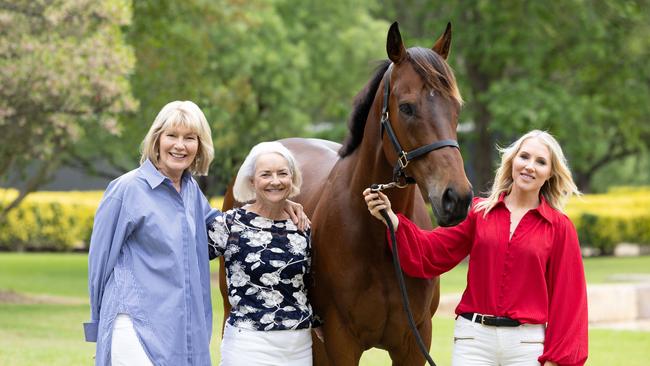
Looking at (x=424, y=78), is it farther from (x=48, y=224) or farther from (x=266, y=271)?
(x=48, y=224)

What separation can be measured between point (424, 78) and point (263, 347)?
136cm

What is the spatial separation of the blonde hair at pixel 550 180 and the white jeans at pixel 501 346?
1.72ft

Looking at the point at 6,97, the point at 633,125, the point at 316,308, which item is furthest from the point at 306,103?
the point at 316,308

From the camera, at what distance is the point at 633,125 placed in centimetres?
2123

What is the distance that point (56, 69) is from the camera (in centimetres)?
1118

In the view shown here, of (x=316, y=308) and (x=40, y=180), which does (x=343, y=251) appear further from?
(x=40, y=180)

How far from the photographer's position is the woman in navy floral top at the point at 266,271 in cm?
412

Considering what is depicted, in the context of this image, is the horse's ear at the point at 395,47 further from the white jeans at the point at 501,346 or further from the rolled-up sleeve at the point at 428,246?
the white jeans at the point at 501,346

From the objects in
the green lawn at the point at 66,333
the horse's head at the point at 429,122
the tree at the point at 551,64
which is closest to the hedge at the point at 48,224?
the green lawn at the point at 66,333

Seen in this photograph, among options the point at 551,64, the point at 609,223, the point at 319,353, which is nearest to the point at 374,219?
the point at 319,353

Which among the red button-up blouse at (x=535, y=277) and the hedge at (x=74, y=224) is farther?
the hedge at (x=74, y=224)

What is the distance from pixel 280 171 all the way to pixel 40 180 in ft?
35.8

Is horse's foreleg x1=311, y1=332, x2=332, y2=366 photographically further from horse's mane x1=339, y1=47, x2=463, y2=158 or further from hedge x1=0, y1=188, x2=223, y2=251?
hedge x1=0, y1=188, x2=223, y2=251

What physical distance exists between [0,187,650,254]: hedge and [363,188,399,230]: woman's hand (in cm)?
1922
